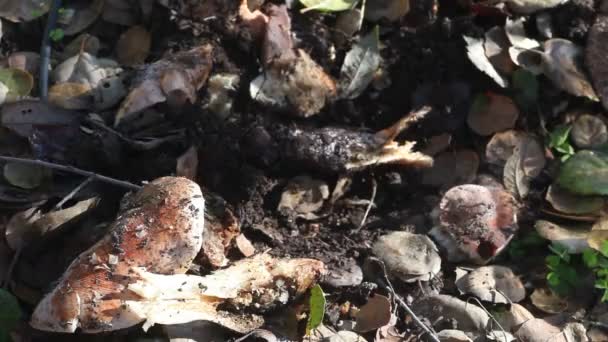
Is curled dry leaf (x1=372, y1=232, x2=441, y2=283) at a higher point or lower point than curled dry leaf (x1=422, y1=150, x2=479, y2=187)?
lower

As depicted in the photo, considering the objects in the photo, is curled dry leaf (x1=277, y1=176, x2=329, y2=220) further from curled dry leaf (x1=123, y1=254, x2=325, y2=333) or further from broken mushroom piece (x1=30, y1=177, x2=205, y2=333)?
broken mushroom piece (x1=30, y1=177, x2=205, y2=333)

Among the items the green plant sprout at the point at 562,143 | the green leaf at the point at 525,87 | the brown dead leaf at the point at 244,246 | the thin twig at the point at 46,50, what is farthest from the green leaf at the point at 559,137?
the thin twig at the point at 46,50

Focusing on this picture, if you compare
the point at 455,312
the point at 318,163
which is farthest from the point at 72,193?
the point at 455,312

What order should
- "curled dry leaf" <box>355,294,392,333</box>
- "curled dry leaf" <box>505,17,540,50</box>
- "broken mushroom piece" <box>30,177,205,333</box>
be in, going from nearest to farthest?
"broken mushroom piece" <box>30,177,205,333</box> → "curled dry leaf" <box>355,294,392,333</box> → "curled dry leaf" <box>505,17,540,50</box>

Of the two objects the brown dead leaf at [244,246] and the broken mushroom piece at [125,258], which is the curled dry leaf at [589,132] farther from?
the broken mushroom piece at [125,258]

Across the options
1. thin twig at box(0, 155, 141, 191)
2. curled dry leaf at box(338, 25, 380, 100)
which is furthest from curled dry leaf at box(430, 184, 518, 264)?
thin twig at box(0, 155, 141, 191)

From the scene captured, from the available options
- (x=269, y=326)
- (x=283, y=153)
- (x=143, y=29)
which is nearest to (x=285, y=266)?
(x=269, y=326)

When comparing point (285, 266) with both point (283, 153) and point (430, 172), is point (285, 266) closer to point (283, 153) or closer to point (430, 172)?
point (283, 153)

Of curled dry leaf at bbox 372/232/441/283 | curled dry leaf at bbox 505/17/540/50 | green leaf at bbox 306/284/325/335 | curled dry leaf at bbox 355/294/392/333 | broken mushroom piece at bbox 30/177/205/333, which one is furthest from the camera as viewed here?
curled dry leaf at bbox 505/17/540/50
